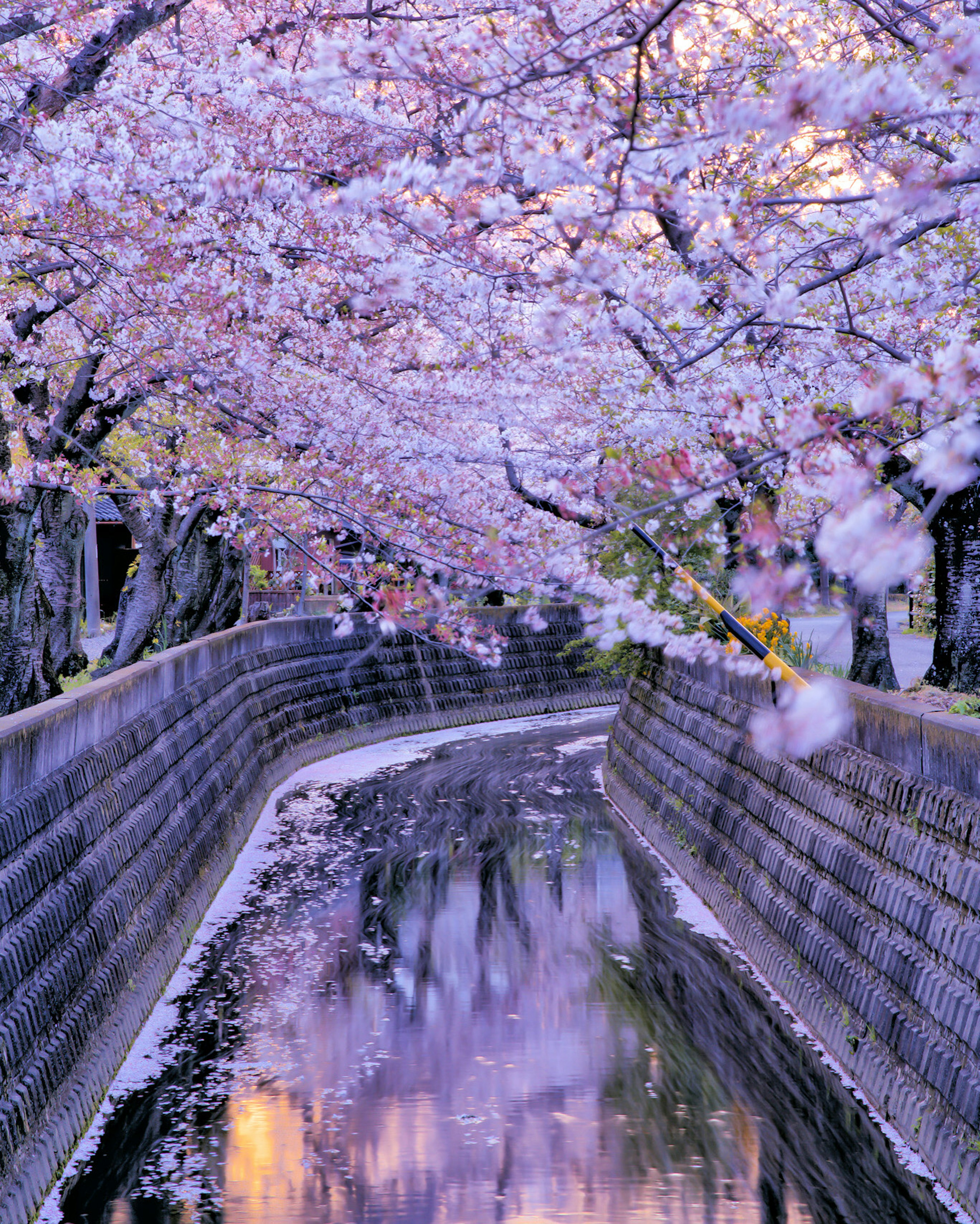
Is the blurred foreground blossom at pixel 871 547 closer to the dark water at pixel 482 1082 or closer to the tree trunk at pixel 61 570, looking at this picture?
the dark water at pixel 482 1082

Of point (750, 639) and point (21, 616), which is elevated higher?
point (21, 616)

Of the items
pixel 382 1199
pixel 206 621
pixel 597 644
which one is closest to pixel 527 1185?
pixel 382 1199

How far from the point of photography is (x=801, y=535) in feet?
30.9

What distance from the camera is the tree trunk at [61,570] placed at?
19.3m

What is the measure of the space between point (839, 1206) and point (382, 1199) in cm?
194

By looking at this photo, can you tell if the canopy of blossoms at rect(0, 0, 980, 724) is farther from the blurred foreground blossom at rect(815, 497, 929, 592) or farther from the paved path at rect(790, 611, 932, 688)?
the paved path at rect(790, 611, 932, 688)

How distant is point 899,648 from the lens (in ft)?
89.6

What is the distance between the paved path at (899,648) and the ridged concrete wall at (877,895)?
204 cm

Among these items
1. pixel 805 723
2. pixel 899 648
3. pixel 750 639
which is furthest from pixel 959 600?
pixel 805 723

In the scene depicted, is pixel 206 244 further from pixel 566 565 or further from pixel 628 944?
pixel 628 944

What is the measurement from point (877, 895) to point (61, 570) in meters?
16.5

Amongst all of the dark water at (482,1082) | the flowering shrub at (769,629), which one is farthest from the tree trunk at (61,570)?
the flowering shrub at (769,629)

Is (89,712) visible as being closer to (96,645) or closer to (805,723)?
(805,723)

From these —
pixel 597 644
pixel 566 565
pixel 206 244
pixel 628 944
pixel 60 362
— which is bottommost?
pixel 628 944
